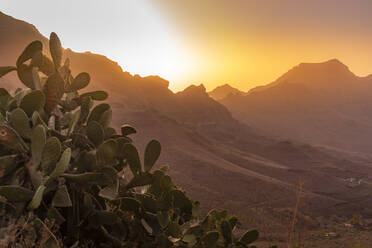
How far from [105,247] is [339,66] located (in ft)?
656

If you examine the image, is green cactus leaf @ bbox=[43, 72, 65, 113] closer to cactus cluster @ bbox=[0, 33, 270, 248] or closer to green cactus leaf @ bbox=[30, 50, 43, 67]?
cactus cluster @ bbox=[0, 33, 270, 248]

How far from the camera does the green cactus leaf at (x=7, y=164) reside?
6.18ft

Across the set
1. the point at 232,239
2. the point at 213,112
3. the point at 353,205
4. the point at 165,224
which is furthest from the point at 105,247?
the point at 213,112

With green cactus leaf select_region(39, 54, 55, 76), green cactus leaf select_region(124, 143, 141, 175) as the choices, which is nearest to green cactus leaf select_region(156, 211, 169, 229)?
green cactus leaf select_region(124, 143, 141, 175)

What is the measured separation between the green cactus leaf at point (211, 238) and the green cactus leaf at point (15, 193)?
1288mm

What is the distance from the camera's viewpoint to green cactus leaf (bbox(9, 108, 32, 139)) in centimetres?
201

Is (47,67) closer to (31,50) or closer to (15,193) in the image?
(31,50)

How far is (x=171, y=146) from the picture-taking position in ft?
125

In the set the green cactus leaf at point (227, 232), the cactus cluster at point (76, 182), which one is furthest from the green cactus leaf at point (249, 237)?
the green cactus leaf at point (227, 232)

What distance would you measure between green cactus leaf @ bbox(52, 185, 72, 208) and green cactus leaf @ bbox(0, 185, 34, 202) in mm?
147

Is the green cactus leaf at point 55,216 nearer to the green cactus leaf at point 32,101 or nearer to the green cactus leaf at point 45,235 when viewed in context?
the green cactus leaf at point 45,235

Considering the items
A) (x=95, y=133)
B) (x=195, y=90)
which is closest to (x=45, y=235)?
(x=95, y=133)

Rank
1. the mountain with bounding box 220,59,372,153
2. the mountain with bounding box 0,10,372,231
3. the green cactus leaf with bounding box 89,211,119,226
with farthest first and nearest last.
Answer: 1. the mountain with bounding box 220,59,372,153
2. the mountain with bounding box 0,10,372,231
3. the green cactus leaf with bounding box 89,211,119,226

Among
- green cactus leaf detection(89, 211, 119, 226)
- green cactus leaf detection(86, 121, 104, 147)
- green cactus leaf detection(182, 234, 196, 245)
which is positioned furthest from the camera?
green cactus leaf detection(86, 121, 104, 147)
